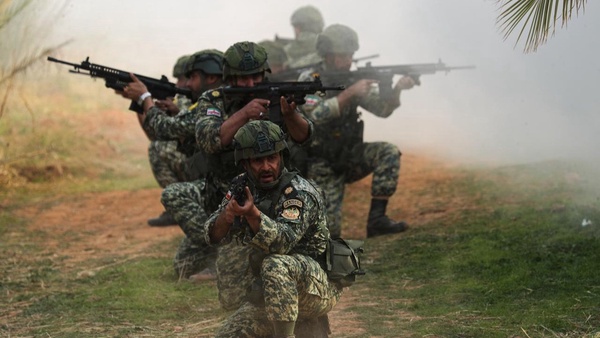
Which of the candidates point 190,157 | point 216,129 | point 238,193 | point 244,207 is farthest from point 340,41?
point 244,207

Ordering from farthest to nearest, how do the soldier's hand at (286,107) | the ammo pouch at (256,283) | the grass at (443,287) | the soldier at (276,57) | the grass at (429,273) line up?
the soldier at (276,57) < the soldier's hand at (286,107) < the grass at (429,273) < the grass at (443,287) < the ammo pouch at (256,283)

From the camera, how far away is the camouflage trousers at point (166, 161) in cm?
1033

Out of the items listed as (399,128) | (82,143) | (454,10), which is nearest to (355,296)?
(454,10)

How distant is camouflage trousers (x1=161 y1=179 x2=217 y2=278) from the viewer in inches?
312

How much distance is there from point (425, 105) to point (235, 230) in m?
11.0

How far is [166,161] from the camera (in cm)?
1044

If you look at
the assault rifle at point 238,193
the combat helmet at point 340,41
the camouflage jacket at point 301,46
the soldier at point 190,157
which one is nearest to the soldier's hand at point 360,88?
the combat helmet at point 340,41

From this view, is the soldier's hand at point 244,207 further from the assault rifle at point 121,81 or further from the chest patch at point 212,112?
the assault rifle at point 121,81

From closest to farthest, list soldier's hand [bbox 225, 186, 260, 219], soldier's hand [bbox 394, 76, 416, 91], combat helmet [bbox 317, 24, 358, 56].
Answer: soldier's hand [bbox 225, 186, 260, 219] < soldier's hand [bbox 394, 76, 416, 91] < combat helmet [bbox 317, 24, 358, 56]

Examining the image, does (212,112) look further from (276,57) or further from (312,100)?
(276,57)

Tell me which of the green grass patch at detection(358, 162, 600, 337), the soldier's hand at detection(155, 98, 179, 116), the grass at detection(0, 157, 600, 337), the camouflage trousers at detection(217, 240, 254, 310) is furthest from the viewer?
the soldier's hand at detection(155, 98, 179, 116)

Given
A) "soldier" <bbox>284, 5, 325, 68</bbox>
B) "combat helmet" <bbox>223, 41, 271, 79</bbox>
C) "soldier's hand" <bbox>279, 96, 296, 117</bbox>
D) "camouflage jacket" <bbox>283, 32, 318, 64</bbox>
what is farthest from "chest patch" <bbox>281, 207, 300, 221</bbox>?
"camouflage jacket" <bbox>283, 32, 318, 64</bbox>

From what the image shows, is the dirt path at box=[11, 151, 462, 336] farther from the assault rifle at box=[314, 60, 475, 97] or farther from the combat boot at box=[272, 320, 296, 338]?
the combat boot at box=[272, 320, 296, 338]

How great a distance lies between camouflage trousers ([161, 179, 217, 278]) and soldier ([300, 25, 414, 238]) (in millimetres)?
1813
